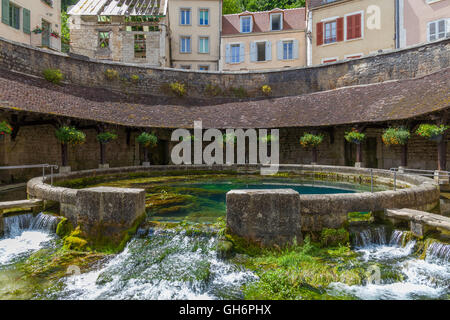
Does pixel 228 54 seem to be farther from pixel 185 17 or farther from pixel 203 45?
pixel 185 17

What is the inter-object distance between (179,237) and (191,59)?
73.6 feet

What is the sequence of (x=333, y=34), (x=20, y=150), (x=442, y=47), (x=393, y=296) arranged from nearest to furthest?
(x=393, y=296), (x=20, y=150), (x=442, y=47), (x=333, y=34)

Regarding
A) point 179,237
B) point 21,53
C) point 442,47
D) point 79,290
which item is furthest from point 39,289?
point 442,47

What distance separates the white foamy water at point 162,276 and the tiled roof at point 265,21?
23010 millimetres

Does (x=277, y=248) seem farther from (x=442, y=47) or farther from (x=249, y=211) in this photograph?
(x=442, y=47)

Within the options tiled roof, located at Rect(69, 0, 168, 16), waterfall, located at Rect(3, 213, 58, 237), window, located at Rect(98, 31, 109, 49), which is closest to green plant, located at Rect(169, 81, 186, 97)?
tiled roof, located at Rect(69, 0, 168, 16)

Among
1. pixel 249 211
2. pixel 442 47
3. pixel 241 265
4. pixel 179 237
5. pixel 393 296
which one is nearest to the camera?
pixel 393 296

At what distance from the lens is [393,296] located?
3.09 meters

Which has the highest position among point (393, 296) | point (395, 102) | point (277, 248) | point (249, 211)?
point (395, 102)

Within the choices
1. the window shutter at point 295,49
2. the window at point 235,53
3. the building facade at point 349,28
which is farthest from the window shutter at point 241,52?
the building facade at point 349,28

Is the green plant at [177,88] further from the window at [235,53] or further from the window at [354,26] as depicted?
the window at [354,26]

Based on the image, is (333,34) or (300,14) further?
(300,14)

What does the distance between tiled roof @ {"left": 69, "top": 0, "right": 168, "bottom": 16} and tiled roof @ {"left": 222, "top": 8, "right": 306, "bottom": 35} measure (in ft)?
18.4

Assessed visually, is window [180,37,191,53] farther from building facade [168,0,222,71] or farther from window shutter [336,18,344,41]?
window shutter [336,18,344,41]
